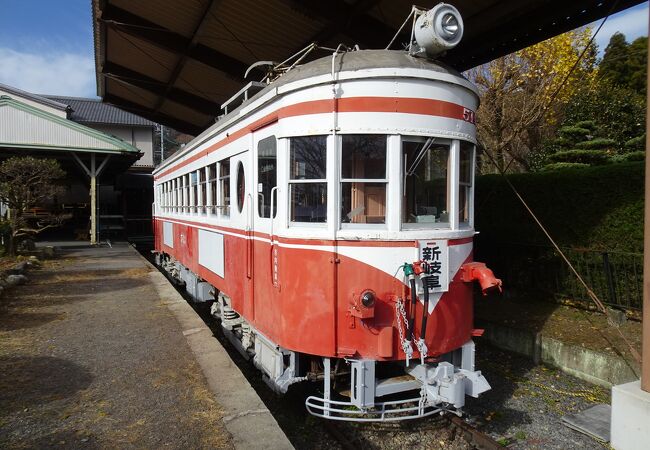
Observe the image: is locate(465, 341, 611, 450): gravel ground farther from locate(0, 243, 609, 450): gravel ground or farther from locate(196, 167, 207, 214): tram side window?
locate(196, 167, 207, 214): tram side window

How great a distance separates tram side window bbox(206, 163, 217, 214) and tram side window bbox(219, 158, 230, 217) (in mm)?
494

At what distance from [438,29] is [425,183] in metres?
1.36

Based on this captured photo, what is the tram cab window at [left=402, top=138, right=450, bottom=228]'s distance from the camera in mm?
4359

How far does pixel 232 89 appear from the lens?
52.2 feet

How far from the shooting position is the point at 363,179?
430cm

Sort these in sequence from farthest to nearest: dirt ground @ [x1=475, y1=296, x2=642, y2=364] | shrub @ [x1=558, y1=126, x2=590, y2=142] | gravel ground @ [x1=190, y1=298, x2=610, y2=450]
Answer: shrub @ [x1=558, y1=126, x2=590, y2=142], dirt ground @ [x1=475, y1=296, x2=642, y2=364], gravel ground @ [x1=190, y1=298, x2=610, y2=450]

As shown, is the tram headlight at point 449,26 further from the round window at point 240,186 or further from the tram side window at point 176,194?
the tram side window at point 176,194

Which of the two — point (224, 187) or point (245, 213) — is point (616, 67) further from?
point (245, 213)

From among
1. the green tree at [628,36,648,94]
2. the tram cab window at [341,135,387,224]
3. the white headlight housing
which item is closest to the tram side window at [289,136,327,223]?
the tram cab window at [341,135,387,224]

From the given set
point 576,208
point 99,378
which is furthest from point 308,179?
point 576,208

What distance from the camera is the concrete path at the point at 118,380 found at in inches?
153

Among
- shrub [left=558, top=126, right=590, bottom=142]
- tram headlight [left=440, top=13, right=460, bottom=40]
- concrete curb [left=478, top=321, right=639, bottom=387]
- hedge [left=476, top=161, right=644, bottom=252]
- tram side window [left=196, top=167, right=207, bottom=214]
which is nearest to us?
tram headlight [left=440, top=13, right=460, bottom=40]

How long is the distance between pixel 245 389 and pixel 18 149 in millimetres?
19266

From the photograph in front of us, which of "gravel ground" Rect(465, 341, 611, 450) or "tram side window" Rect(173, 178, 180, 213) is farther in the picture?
"tram side window" Rect(173, 178, 180, 213)
